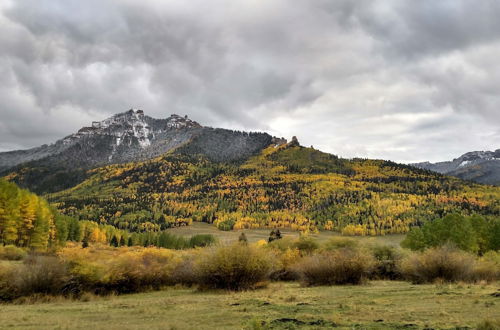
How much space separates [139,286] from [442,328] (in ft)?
111

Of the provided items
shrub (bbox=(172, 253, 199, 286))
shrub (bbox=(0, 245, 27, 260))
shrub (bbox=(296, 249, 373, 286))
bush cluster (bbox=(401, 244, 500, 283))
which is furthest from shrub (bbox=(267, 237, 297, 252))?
shrub (bbox=(0, 245, 27, 260))

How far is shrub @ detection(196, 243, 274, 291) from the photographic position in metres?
37.1

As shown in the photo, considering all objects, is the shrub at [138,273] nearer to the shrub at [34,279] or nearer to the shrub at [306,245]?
the shrub at [34,279]

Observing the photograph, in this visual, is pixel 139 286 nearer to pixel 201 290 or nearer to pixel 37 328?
pixel 201 290

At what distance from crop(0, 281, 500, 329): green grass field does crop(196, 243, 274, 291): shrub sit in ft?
24.3

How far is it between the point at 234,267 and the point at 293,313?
15396 millimetres

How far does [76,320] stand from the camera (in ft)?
76.1

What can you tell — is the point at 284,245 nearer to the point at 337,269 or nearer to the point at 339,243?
the point at 339,243

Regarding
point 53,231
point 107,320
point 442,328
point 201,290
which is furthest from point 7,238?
point 442,328

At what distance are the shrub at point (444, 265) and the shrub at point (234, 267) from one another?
1565 centimetres

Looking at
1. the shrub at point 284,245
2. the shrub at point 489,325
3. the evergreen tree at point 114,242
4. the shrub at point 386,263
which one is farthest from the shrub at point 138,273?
the evergreen tree at point 114,242

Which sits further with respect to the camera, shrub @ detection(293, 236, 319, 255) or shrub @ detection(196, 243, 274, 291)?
shrub @ detection(293, 236, 319, 255)

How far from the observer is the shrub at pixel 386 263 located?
169 ft

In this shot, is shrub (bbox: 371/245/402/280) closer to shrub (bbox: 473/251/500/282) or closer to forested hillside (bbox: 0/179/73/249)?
shrub (bbox: 473/251/500/282)
